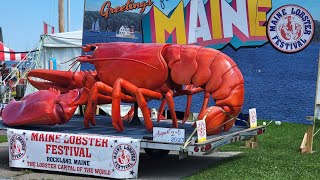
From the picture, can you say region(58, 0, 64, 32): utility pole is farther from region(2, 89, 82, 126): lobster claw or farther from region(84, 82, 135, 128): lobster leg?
region(84, 82, 135, 128): lobster leg

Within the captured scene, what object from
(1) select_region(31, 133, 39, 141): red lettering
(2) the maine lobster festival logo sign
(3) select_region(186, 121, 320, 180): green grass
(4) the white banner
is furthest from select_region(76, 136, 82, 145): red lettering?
(2) the maine lobster festival logo sign

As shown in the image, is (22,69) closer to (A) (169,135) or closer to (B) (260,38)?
(B) (260,38)

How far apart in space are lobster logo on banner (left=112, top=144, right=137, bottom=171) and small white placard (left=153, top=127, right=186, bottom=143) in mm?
363

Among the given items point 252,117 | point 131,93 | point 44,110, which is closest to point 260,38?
point 252,117

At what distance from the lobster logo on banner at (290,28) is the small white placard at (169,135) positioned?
15.9ft

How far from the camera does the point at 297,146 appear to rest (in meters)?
10.6

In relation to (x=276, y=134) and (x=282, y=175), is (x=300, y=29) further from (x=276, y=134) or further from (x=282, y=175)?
(x=282, y=175)

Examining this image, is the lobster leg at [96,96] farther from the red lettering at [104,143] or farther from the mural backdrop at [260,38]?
the mural backdrop at [260,38]

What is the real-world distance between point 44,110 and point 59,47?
7988mm

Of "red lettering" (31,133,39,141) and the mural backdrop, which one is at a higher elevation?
the mural backdrop

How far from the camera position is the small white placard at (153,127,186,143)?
688 cm

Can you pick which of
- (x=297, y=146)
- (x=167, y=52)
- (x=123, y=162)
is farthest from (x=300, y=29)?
(x=123, y=162)

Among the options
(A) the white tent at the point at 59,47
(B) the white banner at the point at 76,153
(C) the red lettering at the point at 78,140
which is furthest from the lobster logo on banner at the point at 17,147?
(A) the white tent at the point at 59,47

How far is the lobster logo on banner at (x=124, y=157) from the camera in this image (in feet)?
23.0
